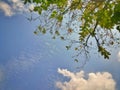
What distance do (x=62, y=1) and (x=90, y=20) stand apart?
1.72m

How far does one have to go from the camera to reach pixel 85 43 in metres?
16.1

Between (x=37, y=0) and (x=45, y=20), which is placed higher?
(x=45, y=20)

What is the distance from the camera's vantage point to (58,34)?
53.9 feet

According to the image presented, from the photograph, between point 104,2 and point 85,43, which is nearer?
point 104,2

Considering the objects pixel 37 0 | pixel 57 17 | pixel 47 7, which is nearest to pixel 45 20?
pixel 57 17

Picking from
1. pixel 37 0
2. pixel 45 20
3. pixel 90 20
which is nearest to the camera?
pixel 37 0

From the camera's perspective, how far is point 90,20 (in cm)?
1463

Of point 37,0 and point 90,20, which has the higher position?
point 90,20

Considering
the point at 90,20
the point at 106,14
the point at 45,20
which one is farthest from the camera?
the point at 45,20

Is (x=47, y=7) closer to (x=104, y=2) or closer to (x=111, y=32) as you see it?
(x=104, y=2)

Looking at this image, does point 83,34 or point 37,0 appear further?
point 83,34

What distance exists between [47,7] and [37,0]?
1202 mm

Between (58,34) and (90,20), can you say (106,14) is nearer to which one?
(90,20)

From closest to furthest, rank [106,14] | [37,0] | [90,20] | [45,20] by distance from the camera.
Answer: [37,0] → [106,14] → [90,20] → [45,20]
